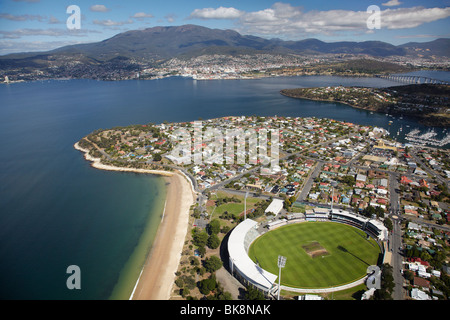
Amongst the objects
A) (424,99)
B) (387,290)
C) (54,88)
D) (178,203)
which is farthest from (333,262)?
(54,88)

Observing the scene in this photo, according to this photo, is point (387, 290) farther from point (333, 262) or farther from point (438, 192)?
point (438, 192)

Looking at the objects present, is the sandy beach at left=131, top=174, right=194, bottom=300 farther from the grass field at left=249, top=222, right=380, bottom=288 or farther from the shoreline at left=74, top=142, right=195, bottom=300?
the grass field at left=249, top=222, right=380, bottom=288

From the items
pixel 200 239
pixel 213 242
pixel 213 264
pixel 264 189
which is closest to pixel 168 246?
pixel 200 239

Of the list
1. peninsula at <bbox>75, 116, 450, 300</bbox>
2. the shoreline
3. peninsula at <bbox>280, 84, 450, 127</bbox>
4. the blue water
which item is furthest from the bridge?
the shoreline

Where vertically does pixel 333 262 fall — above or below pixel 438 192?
below
